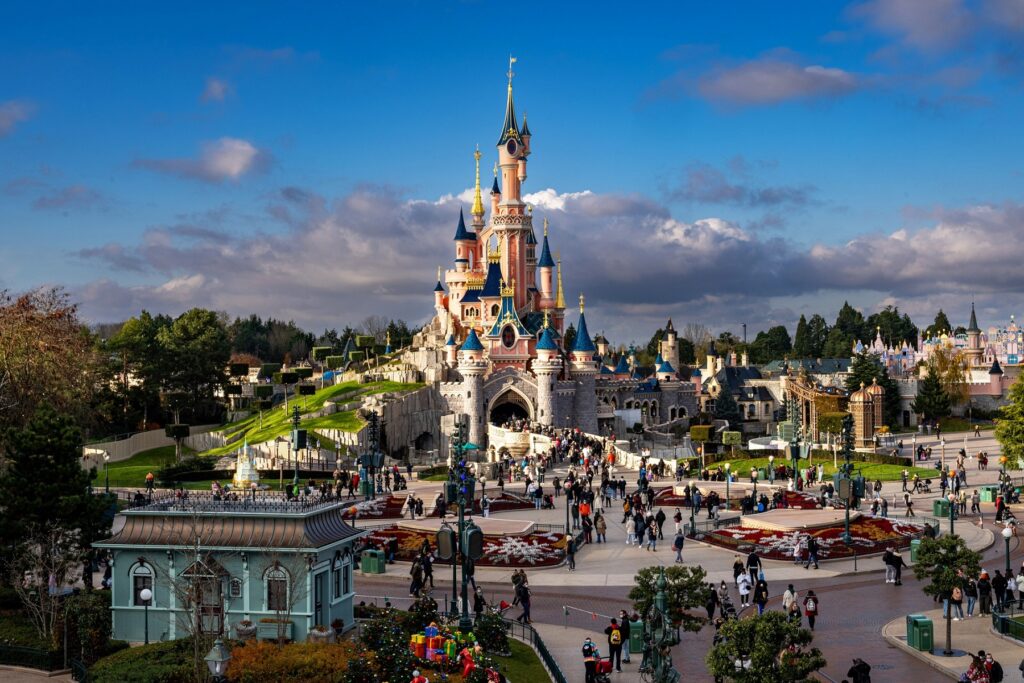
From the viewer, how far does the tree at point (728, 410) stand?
326 ft

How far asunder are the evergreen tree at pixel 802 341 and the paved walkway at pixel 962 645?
137683mm

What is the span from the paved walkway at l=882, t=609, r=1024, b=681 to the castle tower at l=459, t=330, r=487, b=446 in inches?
2249

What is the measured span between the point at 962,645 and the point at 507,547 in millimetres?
14389

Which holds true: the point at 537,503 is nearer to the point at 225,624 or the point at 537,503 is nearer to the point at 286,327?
the point at 225,624

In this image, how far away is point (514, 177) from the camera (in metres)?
97.6

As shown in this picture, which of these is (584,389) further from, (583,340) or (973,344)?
(973,344)

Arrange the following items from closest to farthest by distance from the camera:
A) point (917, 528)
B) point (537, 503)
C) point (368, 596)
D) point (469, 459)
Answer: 1. point (368, 596)
2. point (917, 528)
3. point (537, 503)
4. point (469, 459)

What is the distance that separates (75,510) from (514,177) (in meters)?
73.6

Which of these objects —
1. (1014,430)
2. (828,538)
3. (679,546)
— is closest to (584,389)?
(1014,430)

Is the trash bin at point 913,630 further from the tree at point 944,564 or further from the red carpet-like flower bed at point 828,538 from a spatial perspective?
the red carpet-like flower bed at point 828,538

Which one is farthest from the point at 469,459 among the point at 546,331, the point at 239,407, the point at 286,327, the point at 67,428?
the point at 286,327

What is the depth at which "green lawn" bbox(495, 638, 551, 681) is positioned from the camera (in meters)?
21.5

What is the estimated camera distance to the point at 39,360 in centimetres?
4644

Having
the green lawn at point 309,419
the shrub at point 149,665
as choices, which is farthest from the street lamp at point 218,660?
the green lawn at point 309,419
